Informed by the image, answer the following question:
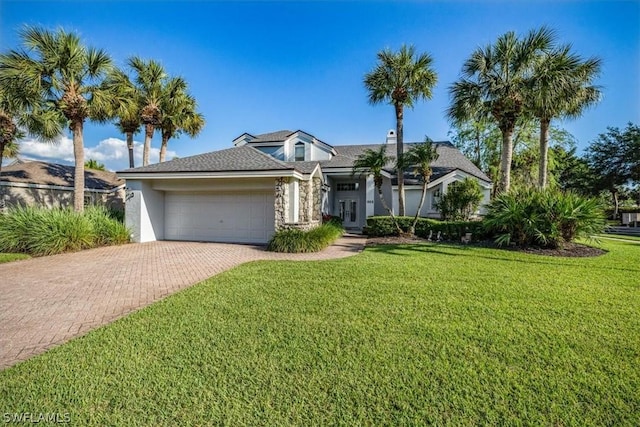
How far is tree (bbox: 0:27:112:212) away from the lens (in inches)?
498

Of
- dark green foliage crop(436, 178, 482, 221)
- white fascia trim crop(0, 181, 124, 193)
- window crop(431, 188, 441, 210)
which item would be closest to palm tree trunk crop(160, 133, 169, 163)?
white fascia trim crop(0, 181, 124, 193)

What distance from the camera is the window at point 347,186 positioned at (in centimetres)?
2203

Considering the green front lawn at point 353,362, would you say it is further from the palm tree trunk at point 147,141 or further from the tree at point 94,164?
the tree at point 94,164

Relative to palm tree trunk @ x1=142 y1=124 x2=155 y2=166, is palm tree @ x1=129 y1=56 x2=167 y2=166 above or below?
above

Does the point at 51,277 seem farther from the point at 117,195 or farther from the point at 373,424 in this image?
the point at 117,195

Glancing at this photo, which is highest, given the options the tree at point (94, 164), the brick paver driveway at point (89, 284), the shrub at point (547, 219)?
the tree at point (94, 164)

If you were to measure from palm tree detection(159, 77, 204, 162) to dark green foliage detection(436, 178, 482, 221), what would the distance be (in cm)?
1919

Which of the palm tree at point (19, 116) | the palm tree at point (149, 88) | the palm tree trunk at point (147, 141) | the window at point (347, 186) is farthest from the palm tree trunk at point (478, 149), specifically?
the palm tree at point (19, 116)

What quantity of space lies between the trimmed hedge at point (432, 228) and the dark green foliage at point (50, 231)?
514 inches

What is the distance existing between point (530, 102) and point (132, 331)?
18.5 metres

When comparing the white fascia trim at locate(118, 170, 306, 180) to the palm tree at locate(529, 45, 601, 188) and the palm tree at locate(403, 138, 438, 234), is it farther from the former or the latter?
the palm tree at locate(529, 45, 601, 188)

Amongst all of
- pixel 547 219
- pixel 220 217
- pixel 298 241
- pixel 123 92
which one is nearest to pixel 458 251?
pixel 547 219

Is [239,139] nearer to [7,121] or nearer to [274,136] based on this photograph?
[274,136]

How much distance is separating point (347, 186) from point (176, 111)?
13754 mm
